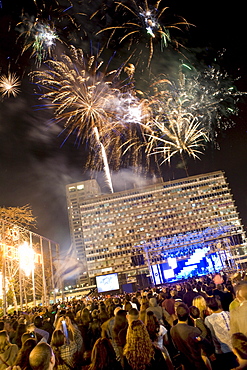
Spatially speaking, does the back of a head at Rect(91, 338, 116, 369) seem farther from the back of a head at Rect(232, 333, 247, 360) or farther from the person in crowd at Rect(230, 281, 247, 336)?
the person in crowd at Rect(230, 281, 247, 336)

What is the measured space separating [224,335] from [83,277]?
13700 centimetres

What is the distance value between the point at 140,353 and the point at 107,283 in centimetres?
3274

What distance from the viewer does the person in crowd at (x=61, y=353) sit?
4.44 m

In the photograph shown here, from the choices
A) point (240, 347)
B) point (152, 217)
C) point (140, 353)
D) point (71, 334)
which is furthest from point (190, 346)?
point (152, 217)

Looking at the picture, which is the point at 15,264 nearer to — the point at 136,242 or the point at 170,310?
the point at 170,310

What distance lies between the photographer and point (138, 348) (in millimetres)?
3521

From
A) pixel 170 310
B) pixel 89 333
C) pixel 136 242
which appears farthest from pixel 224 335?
pixel 136 242

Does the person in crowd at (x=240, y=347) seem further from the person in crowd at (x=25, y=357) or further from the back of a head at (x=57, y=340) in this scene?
the back of a head at (x=57, y=340)

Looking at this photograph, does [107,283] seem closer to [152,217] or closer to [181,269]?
[181,269]

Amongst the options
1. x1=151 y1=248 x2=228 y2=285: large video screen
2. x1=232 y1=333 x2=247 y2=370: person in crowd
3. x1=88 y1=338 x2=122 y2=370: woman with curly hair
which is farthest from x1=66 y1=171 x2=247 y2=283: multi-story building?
x1=232 y1=333 x2=247 y2=370: person in crowd

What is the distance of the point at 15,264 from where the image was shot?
1059 inches

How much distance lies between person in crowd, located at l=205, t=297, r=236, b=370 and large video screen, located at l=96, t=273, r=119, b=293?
102ft

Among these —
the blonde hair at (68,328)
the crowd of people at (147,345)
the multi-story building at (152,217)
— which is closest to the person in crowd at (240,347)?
the crowd of people at (147,345)

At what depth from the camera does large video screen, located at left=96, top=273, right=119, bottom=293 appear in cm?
3412
